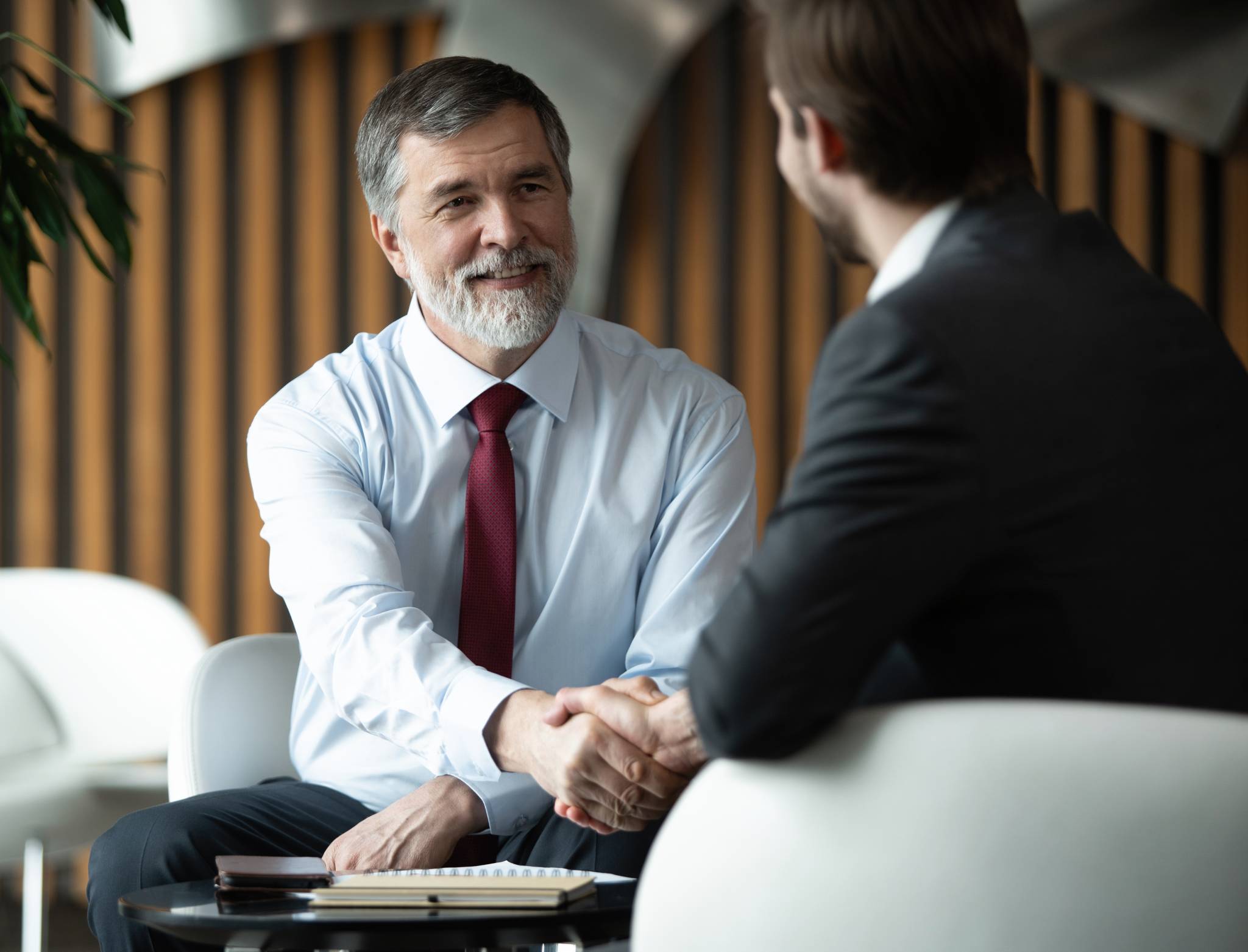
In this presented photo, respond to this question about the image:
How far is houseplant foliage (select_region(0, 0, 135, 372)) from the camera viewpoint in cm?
201

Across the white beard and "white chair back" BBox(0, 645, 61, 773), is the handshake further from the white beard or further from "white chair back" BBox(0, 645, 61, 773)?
"white chair back" BBox(0, 645, 61, 773)

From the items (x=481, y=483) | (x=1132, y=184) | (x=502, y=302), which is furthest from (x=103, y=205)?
(x=1132, y=184)

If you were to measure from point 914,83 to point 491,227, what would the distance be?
0.98 meters

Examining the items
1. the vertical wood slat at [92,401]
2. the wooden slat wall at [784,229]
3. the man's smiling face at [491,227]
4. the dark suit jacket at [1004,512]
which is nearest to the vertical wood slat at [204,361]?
the vertical wood slat at [92,401]

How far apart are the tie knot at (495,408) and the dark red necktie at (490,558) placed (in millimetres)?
11

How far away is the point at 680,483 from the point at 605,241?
1583mm

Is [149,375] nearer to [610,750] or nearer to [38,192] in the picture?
[38,192]

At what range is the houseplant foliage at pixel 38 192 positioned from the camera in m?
2.01

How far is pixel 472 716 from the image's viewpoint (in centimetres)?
143

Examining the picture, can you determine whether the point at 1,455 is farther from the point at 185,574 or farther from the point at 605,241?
the point at 605,241

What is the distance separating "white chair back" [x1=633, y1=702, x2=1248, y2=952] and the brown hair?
419 mm

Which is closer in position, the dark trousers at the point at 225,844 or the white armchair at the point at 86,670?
the dark trousers at the point at 225,844

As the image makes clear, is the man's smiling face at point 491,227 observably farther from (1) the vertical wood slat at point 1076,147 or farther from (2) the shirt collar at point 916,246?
(1) the vertical wood slat at point 1076,147

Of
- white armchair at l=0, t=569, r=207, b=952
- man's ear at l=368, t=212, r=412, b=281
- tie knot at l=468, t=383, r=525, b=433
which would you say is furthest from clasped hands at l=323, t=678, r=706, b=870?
white armchair at l=0, t=569, r=207, b=952
